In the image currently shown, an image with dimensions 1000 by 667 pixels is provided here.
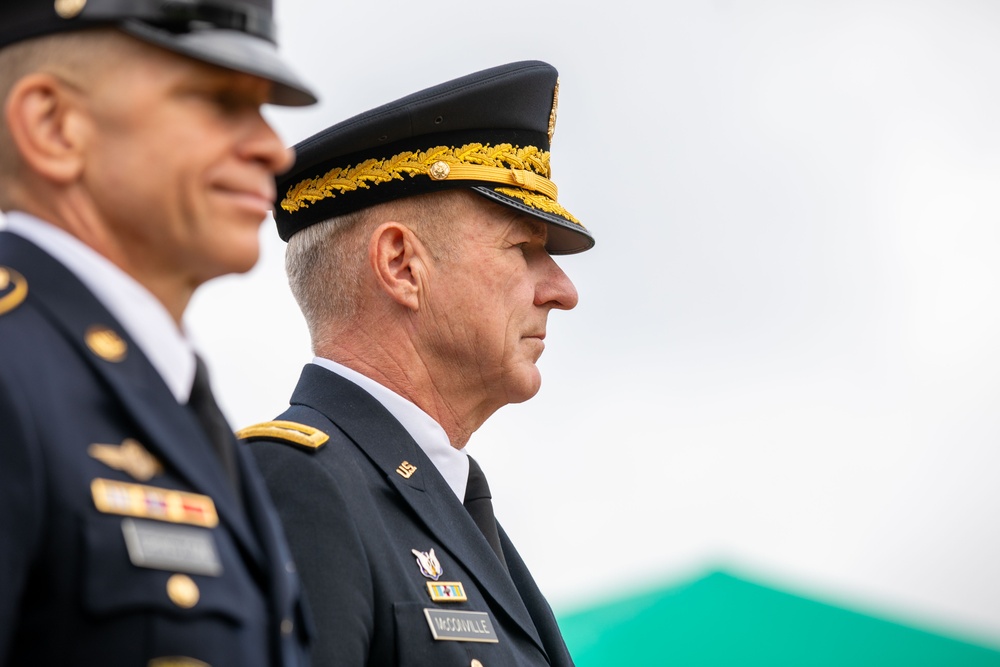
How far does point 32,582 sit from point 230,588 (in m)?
0.23

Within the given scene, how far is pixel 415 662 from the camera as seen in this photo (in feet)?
8.29

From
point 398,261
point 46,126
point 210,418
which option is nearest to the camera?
point 46,126

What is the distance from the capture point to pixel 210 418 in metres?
1.84

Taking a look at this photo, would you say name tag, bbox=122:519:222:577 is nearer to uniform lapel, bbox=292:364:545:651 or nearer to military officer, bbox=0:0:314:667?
military officer, bbox=0:0:314:667

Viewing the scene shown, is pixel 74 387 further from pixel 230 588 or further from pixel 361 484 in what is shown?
pixel 361 484

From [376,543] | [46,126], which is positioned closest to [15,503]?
[46,126]

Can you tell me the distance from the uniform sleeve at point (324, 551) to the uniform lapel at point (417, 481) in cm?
26

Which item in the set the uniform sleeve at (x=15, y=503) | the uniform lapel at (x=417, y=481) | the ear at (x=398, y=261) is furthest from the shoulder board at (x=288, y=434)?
the uniform sleeve at (x=15, y=503)

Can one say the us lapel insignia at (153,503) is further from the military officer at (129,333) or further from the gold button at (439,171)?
the gold button at (439,171)

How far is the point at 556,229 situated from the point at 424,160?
1.22 feet

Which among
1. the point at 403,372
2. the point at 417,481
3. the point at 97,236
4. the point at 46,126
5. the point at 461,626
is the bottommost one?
the point at 461,626

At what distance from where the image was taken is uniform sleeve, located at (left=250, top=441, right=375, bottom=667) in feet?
7.82

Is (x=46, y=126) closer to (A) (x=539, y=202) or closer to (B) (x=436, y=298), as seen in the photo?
(B) (x=436, y=298)

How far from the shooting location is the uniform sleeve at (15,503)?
4.87 ft
